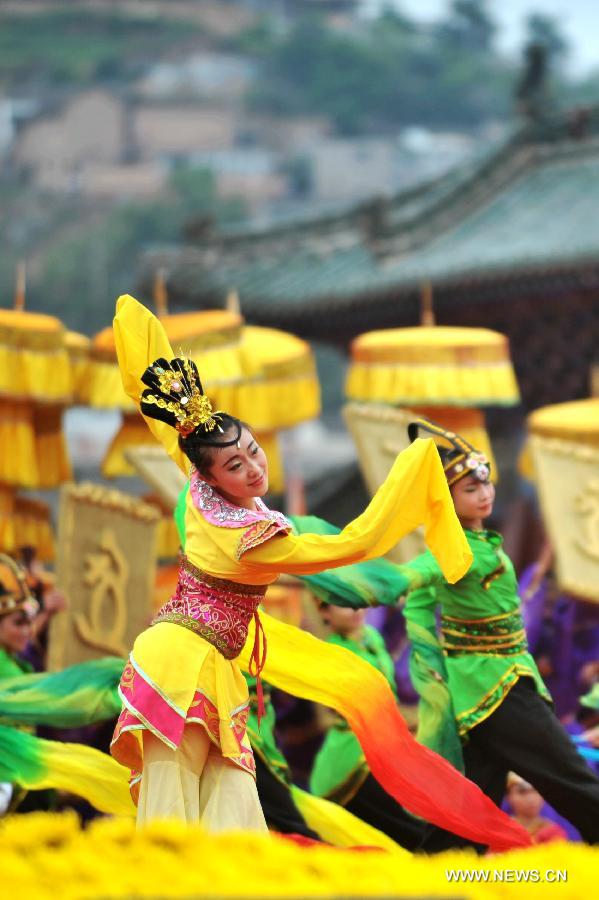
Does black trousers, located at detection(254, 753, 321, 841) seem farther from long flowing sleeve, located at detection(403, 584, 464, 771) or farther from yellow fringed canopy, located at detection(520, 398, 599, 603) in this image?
yellow fringed canopy, located at detection(520, 398, 599, 603)

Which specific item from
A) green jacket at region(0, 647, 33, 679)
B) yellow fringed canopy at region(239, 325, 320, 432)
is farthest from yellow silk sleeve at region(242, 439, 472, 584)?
yellow fringed canopy at region(239, 325, 320, 432)

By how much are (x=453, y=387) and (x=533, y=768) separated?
343 centimetres

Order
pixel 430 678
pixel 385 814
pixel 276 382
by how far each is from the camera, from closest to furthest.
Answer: pixel 430 678 → pixel 385 814 → pixel 276 382

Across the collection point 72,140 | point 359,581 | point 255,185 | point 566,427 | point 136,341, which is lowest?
point 255,185

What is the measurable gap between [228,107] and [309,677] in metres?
40.3

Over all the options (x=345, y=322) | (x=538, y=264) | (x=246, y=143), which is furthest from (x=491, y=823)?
(x=246, y=143)

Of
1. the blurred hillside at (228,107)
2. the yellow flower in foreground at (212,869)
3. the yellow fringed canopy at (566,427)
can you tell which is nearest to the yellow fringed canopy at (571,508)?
the yellow fringed canopy at (566,427)

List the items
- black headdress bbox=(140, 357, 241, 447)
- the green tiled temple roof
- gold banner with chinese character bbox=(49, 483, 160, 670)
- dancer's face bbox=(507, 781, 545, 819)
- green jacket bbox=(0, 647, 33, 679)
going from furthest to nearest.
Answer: the green tiled temple roof → gold banner with chinese character bbox=(49, 483, 160, 670) → dancer's face bbox=(507, 781, 545, 819) → green jacket bbox=(0, 647, 33, 679) → black headdress bbox=(140, 357, 241, 447)

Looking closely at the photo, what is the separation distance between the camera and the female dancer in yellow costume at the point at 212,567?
355 centimetres

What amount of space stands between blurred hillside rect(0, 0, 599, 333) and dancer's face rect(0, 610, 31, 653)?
94.6 ft

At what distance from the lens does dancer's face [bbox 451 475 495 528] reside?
4266 millimetres

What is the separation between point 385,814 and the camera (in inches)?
195

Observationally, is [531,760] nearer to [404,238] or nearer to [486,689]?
[486,689]

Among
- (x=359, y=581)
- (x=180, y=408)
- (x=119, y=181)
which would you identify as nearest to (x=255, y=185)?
(x=119, y=181)
